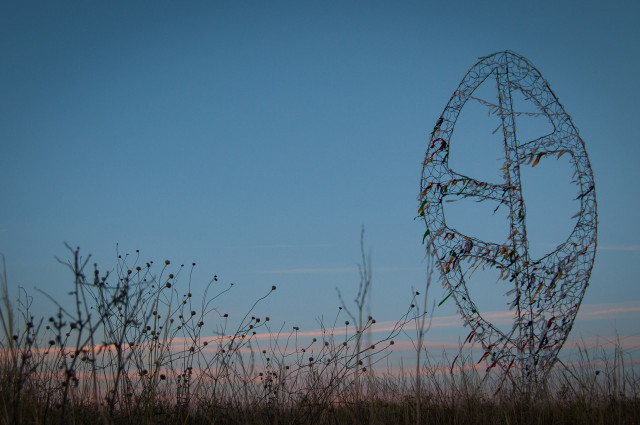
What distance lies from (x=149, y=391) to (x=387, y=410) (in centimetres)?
204

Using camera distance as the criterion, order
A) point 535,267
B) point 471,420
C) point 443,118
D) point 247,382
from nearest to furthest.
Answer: point 247,382 → point 471,420 → point 535,267 → point 443,118

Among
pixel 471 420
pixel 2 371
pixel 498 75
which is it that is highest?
pixel 498 75

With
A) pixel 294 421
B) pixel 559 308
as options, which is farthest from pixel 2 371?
pixel 559 308

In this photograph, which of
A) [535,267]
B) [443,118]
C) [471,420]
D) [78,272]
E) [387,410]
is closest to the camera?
[78,272]

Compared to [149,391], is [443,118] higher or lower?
higher

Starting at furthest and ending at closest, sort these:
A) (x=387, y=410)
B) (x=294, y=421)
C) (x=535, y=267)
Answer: (x=535, y=267) < (x=387, y=410) < (x=294, y=421)

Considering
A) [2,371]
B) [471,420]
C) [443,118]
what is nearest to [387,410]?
[471,420]

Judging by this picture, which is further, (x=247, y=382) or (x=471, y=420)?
(x=471, y=420)

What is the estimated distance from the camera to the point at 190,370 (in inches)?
175

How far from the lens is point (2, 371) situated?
15.3 ft

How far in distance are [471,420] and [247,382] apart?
6.16 feet

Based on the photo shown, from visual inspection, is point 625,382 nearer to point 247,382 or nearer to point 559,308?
point 559,308

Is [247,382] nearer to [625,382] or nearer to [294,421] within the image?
[294,421]

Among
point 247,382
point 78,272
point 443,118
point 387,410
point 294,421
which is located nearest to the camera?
point 78,272
